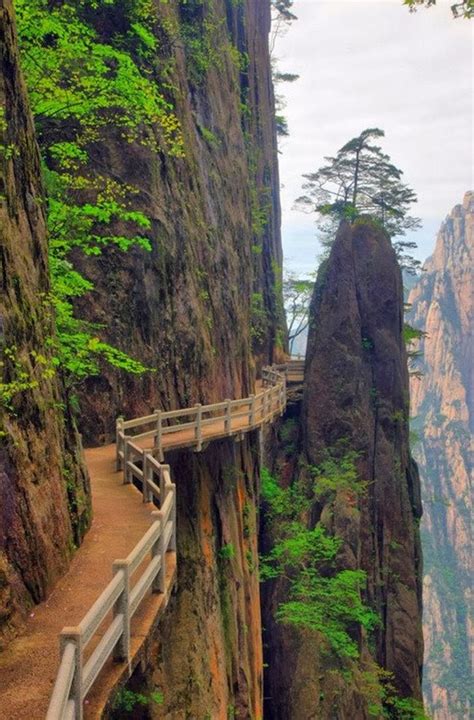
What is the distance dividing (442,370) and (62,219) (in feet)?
475

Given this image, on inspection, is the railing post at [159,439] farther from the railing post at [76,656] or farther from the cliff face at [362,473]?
the cliff face at [362,473]

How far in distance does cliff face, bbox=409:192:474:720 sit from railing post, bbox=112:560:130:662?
101 metres

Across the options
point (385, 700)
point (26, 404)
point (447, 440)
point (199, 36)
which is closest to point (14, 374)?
point (26, 404)

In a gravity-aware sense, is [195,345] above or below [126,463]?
above

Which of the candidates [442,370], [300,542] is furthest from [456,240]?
[300,542]

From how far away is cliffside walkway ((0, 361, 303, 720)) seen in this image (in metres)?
4.35

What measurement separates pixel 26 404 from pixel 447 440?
13937cm

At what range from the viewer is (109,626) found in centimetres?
550

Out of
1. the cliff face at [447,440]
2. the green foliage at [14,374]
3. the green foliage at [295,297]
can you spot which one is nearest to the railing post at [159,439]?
the green foliage at [14,374]

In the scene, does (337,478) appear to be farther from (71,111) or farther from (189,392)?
(71,111)

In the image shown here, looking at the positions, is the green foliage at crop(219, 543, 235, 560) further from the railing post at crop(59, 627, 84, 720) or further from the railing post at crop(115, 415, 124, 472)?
the railing post at crop(59, 627, 84, 720)

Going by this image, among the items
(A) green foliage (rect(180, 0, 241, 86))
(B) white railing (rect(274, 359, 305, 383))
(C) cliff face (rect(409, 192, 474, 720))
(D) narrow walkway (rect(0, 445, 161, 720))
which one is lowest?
(C) cliff face (rect(409, 192, 474, 720))

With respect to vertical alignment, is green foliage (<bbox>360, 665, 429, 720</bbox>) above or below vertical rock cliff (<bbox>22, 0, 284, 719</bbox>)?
below

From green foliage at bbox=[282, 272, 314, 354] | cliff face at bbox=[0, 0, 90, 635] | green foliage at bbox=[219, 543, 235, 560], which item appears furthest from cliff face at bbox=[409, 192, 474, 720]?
cliff face at bbox=[0, 0, 90, 635]
